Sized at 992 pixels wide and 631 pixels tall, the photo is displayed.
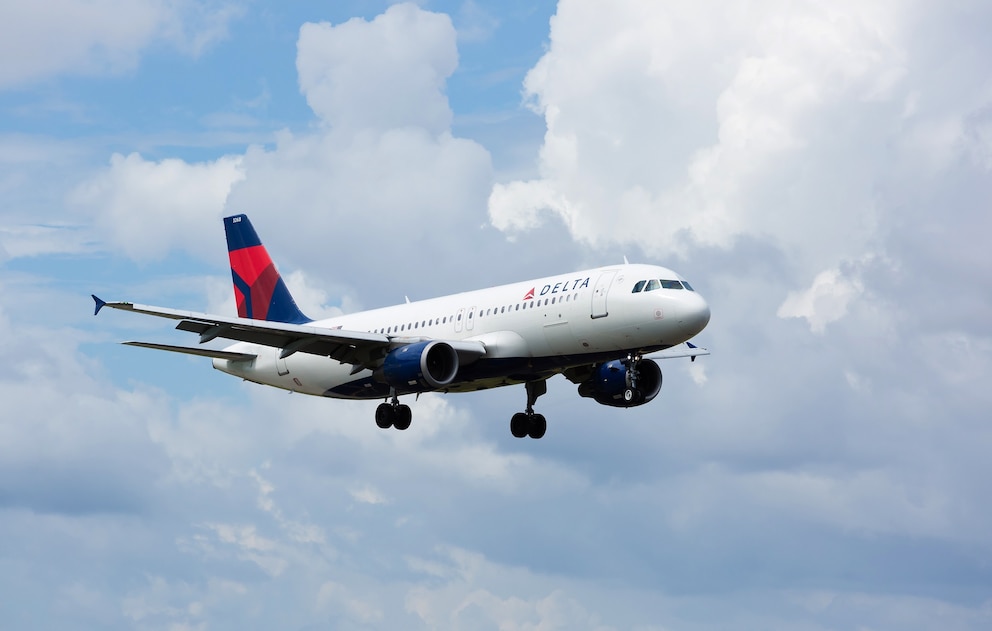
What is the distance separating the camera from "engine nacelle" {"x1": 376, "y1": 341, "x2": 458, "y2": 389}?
53.6 metres

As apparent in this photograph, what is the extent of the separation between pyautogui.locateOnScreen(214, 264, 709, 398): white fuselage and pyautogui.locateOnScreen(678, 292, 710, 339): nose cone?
34mm

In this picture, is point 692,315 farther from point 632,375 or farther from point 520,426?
point 520,426

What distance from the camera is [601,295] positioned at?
5141cm

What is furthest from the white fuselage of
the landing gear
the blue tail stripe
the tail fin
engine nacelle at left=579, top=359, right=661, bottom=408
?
the blue tail stripe

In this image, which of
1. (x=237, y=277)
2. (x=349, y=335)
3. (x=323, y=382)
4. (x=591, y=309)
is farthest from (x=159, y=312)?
(x=237, y=277)

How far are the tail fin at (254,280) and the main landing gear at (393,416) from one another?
10869 millimetres

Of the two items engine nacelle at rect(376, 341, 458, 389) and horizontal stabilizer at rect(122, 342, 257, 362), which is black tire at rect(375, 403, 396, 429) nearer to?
engine nacelle at rect(376, 341, 458, 389)

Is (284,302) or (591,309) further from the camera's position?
(284,302)

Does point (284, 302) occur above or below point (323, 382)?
above

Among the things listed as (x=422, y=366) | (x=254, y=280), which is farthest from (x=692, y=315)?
(x=254, y=280)

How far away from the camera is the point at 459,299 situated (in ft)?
190

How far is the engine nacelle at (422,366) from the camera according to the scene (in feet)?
176

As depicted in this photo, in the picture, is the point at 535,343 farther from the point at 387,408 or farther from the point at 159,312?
the point at 159,312

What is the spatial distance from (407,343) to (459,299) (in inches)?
128
